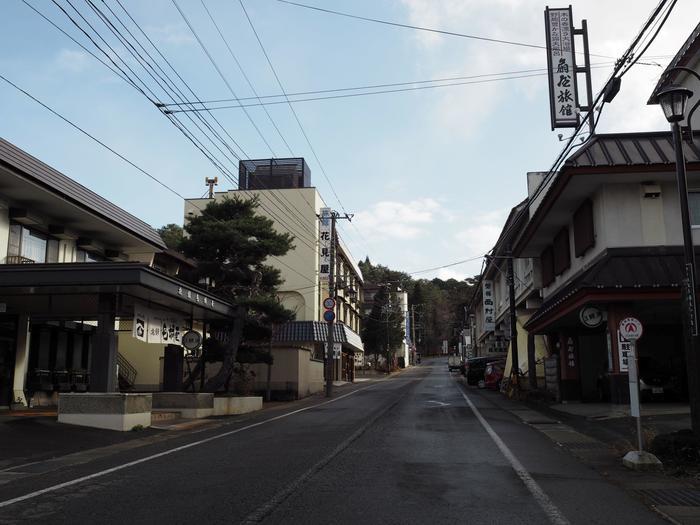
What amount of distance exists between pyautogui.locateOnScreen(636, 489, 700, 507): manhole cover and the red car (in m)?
29.8

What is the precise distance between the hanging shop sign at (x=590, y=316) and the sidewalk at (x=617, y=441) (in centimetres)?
242

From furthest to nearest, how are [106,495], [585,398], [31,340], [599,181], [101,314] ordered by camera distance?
[585,398] → [31,340] → [599,181] → [101,314] → [106,495]

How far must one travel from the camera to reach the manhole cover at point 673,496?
733 cm

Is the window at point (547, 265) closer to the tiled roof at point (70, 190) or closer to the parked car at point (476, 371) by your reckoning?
the parked car at point (476, 371)

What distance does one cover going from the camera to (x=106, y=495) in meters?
7.64

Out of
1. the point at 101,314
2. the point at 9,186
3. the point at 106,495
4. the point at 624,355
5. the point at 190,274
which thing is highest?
the point at 9,186

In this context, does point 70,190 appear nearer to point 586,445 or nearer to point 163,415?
point 163,415

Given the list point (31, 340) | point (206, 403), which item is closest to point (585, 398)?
point (206, 403)

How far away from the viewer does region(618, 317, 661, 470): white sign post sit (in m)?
9.41

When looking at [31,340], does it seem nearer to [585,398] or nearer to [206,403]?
[206,403]

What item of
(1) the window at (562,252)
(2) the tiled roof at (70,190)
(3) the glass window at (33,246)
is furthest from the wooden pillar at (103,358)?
(1) the window at (562,252)

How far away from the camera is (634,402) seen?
10039mm

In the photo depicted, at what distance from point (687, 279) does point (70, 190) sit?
16.8 m

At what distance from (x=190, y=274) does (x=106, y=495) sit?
17455mm
